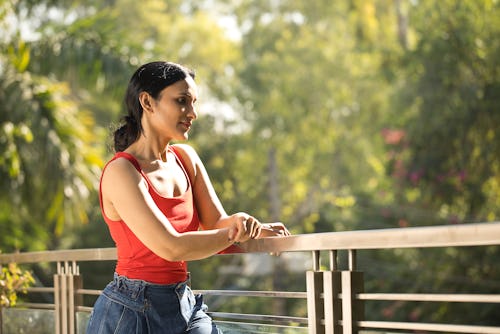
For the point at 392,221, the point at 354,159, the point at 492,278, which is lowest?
the point at 492,278

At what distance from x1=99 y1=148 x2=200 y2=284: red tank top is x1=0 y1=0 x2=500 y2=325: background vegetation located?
25.9 inches

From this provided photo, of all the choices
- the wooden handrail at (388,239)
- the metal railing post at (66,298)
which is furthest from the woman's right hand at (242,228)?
the metal railing post at (66,298)

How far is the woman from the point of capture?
8.23 feet

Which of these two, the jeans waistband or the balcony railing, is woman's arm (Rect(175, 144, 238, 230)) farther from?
the jeans waistband

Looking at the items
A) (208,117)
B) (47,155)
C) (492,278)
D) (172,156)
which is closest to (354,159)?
(208,117)

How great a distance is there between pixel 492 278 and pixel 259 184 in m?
9.65

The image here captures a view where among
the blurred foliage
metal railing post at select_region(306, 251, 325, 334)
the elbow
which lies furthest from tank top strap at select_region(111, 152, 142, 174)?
the blurred foliage

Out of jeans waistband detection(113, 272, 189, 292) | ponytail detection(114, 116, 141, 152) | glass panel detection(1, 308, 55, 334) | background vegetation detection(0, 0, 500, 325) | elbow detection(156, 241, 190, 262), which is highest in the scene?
background vegetation detection(0, 0, 500, 325)

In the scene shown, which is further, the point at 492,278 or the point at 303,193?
the point at 303,193

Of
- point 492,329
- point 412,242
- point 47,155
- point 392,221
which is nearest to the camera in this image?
point 492,329

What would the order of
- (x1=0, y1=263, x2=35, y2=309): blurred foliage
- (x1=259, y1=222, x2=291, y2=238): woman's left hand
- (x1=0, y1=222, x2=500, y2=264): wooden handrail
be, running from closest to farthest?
(x1=0, y1=222, x2=500, y2=264): wooden handrail → (x1=259, y1=222, x2=291, y2=238): woman's left hand → (x1=0, y1=263, x2=35, y2=309): blurred foliage

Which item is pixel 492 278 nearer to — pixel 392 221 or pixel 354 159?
pixel 392 221

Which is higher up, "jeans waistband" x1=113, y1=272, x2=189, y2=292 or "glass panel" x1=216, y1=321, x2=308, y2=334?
"jeans waistband" x1=113, y1=272, x2=189, y2=292

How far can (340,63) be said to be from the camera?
2480cm
